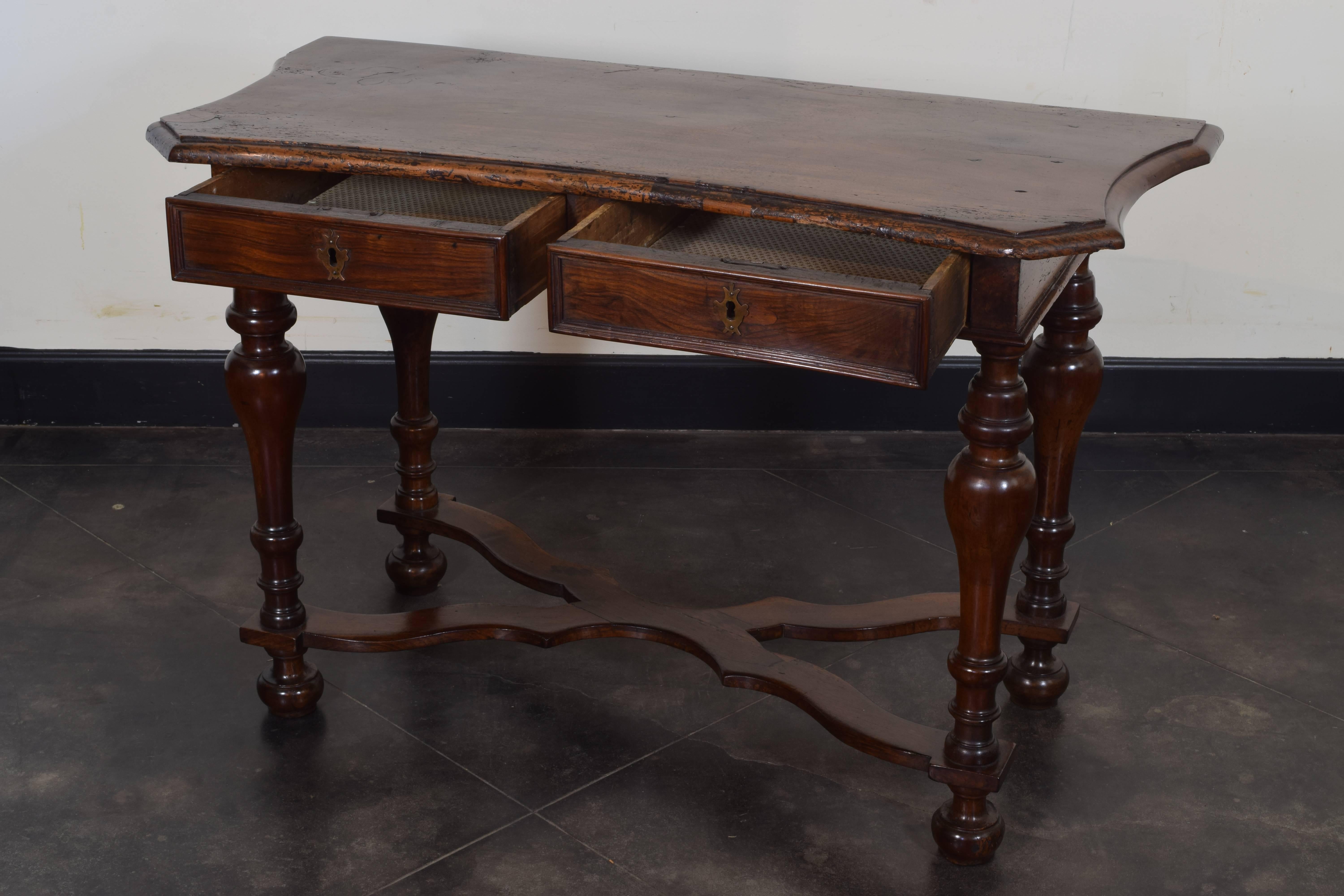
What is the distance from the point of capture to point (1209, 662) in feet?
8.61

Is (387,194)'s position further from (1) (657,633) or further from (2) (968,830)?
(2) (968,830)

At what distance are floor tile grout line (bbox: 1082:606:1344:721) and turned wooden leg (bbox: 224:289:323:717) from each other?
1515 mm

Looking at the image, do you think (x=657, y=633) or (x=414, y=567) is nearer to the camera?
(x=657, y=633)

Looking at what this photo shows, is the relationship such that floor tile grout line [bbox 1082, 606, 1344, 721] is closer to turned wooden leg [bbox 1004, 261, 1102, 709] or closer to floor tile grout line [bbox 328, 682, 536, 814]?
turned wooden leg [bbox 1004, 261, 1102, 709]

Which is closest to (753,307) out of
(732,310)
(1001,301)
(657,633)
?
(732,310)

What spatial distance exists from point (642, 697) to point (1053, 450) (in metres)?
0.84

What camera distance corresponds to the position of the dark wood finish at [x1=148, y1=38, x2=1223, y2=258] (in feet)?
5.80

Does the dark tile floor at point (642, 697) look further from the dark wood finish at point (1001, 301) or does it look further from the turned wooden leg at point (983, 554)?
the dark wood finish at point (1001, 301)

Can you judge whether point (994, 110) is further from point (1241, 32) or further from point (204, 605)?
point (204, 605)

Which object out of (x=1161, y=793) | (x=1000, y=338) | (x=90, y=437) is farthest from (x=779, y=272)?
(x=90, y=437)

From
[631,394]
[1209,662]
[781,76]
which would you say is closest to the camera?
[1209,662]

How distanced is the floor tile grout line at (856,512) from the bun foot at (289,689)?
131cm

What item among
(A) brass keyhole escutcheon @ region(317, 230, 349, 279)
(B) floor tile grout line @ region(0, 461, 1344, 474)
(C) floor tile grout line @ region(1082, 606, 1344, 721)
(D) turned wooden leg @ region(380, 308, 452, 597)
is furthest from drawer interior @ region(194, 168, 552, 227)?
(C) floor tile grout line @ region(1082, 606, 1344, 721)

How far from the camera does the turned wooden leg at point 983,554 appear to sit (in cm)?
182
